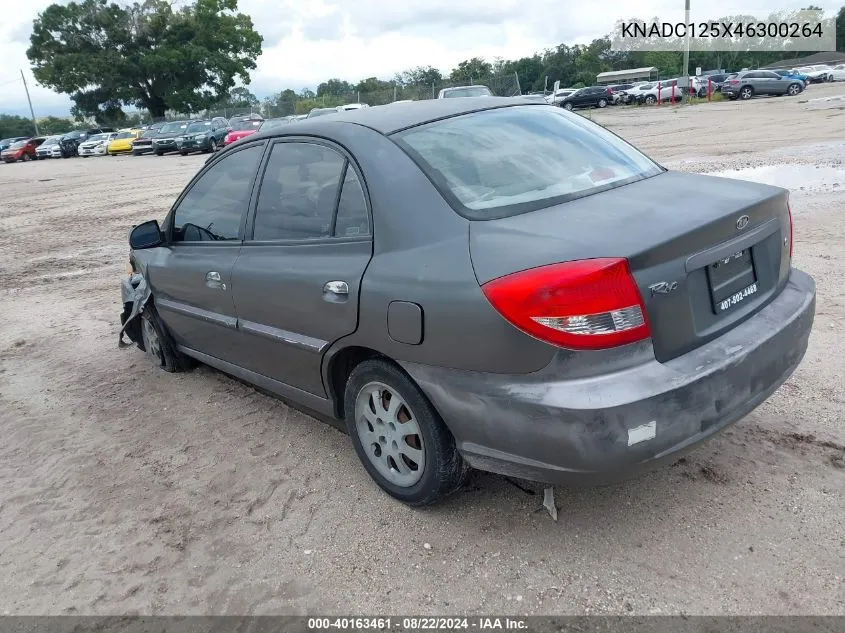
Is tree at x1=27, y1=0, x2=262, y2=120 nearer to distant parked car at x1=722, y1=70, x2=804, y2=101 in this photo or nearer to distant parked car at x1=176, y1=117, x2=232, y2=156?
distant parked car at x1=176, y1=117, x2=232, y2=156

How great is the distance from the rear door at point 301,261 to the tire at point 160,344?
4.13 ft

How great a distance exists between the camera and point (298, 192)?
3572 millimetres

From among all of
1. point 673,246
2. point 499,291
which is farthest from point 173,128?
point 673,246

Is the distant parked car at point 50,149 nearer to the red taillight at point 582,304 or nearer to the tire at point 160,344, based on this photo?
the tire at point 160,344

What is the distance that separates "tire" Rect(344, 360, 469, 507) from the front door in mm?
1114

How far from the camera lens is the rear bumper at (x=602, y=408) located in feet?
7.93

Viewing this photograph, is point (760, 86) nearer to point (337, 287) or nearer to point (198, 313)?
point (198, 313)

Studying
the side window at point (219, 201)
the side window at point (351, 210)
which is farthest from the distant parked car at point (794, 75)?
the side window at point (351, 210)

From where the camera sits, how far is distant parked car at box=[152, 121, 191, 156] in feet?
107

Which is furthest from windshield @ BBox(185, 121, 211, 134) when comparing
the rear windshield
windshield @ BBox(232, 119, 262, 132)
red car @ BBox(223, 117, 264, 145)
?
the rear windshield

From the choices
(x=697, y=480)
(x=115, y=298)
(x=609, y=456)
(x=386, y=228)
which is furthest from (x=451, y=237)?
(x=115, y=298)

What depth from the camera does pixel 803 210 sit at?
8.15 m

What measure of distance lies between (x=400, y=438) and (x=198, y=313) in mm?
1874

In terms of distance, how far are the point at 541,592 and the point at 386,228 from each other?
155 centimetres
